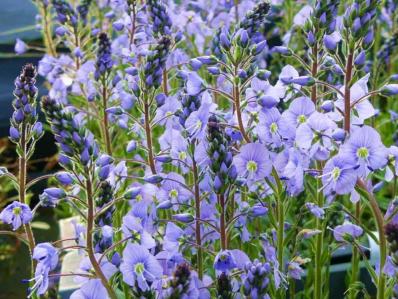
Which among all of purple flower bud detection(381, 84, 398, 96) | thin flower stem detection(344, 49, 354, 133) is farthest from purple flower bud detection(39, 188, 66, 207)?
purple flower bud detection(381, 84, 398, 96)

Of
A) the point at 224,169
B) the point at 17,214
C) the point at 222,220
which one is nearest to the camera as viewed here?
the point at 224,169

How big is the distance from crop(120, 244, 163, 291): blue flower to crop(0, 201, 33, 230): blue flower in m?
0.28

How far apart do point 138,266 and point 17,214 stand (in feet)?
1.13

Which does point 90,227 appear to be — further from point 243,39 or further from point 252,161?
point 243,39

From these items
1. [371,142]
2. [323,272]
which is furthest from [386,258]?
[323,272]

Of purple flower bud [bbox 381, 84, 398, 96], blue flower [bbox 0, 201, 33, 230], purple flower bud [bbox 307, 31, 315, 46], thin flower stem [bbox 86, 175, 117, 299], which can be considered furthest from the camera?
purple flower bud [bbox 307, 31, 315, 46]

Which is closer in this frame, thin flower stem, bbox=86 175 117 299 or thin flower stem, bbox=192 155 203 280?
thin flower stem, bbox=86 175 117 299

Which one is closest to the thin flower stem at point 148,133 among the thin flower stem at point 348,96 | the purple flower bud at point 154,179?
the purple flower bud at point 154,179

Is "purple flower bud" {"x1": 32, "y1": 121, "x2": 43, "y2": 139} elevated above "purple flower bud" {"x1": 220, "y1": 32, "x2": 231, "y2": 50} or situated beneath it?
situated beneath

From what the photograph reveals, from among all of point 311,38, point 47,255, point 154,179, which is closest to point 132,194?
point 154,179

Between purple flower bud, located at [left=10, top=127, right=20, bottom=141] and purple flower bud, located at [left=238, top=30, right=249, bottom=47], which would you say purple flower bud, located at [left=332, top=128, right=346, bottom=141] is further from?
purple flower bud, located at [left=10, top=127, right=20, bottom=141]

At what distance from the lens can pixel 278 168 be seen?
5.21 feet

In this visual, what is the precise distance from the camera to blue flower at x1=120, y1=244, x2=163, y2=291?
1393 millimetres

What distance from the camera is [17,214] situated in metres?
1.58
